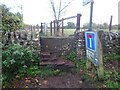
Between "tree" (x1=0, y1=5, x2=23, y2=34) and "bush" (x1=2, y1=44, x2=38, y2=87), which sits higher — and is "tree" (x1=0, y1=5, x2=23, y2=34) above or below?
above

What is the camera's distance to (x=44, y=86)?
4406 mm

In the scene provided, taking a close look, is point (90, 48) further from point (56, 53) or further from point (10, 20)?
point (10, 20)

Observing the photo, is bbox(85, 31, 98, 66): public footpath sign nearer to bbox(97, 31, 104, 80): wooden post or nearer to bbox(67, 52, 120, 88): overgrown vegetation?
bbox(97, 31, 104, 80): wooden post

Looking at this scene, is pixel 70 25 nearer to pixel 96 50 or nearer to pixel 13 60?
pixel 96 50

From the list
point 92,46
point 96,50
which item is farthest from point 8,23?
point 96,50

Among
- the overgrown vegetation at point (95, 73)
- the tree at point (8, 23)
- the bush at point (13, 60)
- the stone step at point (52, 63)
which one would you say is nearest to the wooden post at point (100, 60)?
the overgrown vegetation at point (95, 73)

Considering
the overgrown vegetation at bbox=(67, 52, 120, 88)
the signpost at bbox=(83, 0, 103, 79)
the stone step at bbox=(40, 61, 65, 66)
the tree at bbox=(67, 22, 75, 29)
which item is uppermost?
the tree at bbox=(67, 22, 75, 29)

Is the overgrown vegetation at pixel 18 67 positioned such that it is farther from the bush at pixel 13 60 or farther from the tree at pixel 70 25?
the tree at pixel 70 25

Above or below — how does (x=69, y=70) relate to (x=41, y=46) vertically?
below

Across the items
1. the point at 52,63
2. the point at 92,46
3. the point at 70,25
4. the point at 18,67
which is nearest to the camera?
the point at 92,46

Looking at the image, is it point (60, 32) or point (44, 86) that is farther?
point (60, 32)

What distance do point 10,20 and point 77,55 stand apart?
9.08 ft

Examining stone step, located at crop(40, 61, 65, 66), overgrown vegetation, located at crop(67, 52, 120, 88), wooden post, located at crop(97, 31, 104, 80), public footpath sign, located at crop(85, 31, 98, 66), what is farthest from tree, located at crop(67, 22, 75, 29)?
wooden post, located at crop(97, 31, 104, 80)

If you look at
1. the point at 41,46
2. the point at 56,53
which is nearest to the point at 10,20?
the point at 41,46
